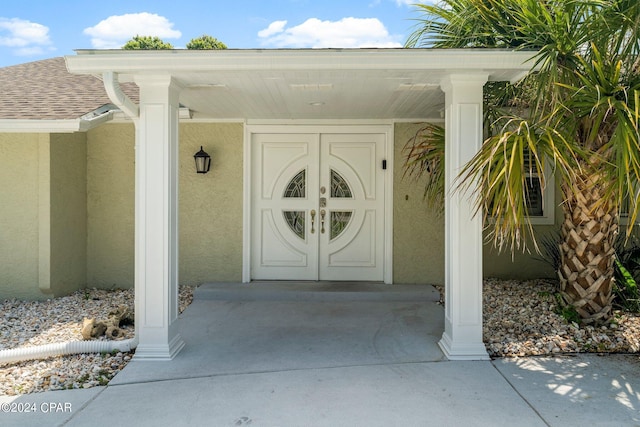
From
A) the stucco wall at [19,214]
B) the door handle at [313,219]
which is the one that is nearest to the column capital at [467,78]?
the door handle at [313,219]

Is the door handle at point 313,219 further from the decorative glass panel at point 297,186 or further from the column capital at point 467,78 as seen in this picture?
the column capital at point 467,78

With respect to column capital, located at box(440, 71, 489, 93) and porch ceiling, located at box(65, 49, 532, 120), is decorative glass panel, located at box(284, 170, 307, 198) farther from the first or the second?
column capital, located at box(440, 71, 489, 93)

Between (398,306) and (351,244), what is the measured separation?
1.38 meters

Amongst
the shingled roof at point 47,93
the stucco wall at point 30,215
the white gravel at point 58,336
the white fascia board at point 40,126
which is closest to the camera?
the white gravel at point 58,336

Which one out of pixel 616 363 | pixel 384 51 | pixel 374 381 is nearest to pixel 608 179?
pixel 616 363

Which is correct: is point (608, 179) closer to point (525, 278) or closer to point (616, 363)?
point (616, 363)

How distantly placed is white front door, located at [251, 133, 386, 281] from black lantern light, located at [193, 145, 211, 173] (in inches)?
27.8

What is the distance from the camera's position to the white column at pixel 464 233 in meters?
4.59

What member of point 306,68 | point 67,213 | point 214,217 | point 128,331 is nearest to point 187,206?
point 214,217

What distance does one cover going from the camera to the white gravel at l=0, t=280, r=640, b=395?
169 inches

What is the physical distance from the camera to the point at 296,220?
7629 mm

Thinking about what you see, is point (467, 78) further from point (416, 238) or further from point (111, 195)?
point (111, 195)

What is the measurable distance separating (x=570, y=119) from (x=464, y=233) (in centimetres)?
140

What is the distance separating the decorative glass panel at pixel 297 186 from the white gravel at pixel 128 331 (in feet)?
6.81
